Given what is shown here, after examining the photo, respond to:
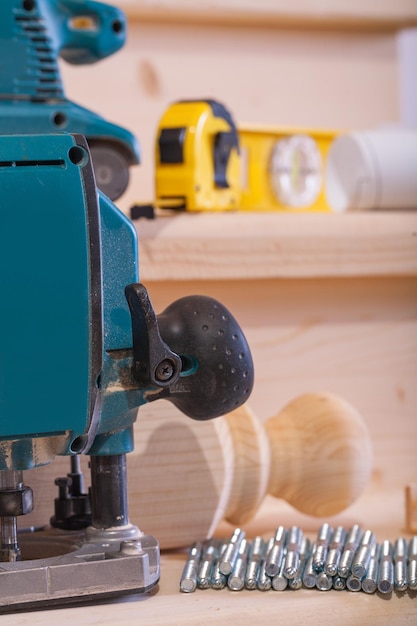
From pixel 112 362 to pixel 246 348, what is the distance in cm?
9

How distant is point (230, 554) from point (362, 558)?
88mm

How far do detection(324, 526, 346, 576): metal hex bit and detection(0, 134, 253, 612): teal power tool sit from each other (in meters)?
0.11

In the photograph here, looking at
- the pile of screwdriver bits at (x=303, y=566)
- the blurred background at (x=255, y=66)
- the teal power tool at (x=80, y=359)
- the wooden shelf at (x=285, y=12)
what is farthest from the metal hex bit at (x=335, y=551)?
the wooden shelf at (x=285, y=12)

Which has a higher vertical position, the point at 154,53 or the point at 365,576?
the point at 154,53

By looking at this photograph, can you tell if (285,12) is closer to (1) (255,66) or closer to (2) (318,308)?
(1) (255,66)

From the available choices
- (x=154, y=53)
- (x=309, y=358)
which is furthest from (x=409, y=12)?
(x=309, y=358)

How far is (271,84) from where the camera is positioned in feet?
3.78

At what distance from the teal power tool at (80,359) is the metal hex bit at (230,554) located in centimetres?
5

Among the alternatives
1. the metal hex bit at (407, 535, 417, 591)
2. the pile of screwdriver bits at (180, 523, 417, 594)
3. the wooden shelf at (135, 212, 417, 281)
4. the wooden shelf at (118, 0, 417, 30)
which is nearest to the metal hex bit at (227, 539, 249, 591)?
the pile of screwdriver bits at (180, 523, 417, 594)

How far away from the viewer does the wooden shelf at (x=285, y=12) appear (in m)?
1.06

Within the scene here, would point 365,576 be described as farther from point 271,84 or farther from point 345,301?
point 271,84

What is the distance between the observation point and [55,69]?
31.6 inches

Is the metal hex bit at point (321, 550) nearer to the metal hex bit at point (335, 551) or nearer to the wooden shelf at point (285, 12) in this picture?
the metal hex bit at point (335, 551)

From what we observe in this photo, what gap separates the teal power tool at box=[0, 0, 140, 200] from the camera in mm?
774
